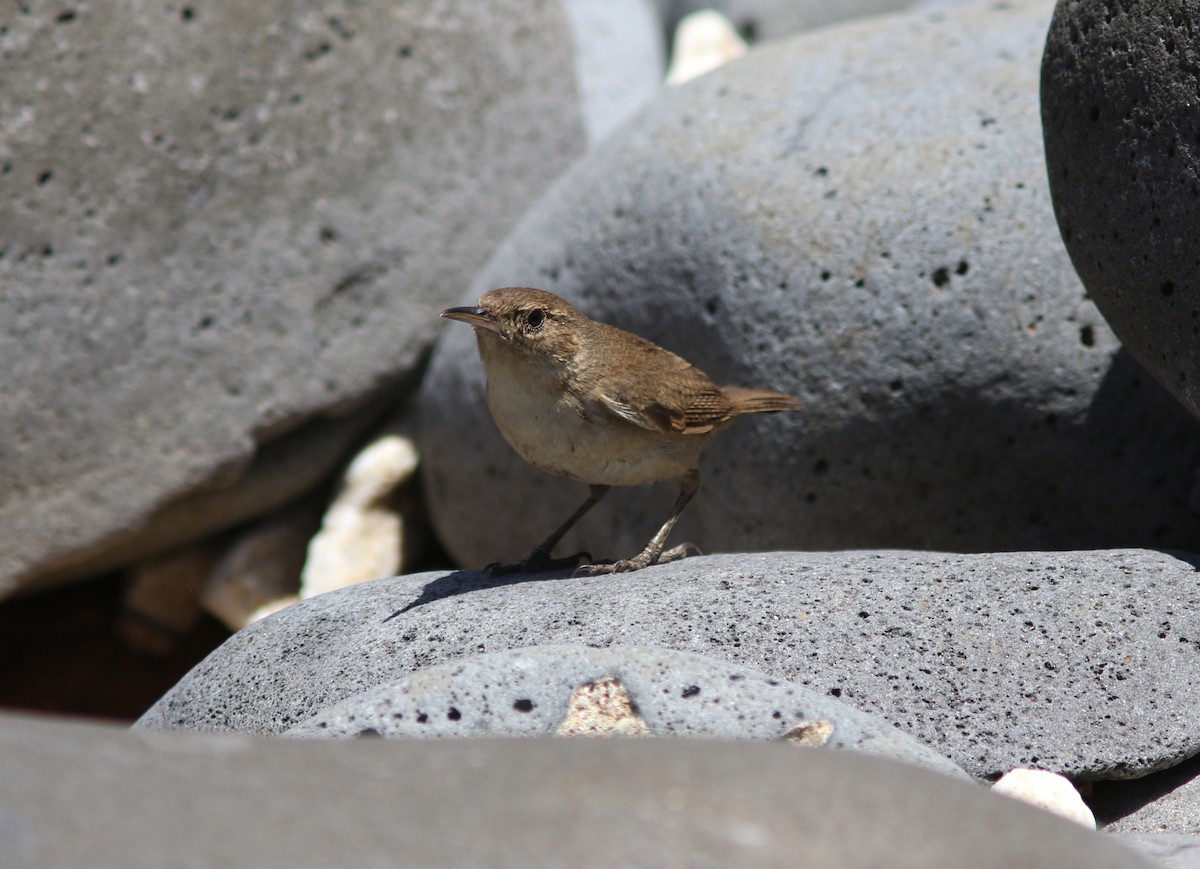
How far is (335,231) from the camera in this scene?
720cm

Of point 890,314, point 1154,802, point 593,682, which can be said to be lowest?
point 1154,802

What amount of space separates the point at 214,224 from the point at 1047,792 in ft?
17.3

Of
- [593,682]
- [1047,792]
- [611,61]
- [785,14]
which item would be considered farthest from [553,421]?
[785,14]

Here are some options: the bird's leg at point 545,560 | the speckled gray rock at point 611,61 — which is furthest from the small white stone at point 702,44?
the bird's leg at point 545,560

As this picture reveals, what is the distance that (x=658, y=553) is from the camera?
16.2 ft

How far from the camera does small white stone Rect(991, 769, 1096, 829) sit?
11.4 feet

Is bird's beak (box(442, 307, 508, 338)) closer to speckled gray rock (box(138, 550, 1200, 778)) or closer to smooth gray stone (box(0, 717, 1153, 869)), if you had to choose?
speckled gray rock (box(138, 550, 1200, 778))

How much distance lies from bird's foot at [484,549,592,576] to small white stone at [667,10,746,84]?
477 centimetres

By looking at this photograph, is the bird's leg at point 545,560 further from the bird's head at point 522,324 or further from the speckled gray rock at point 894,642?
the bird's head at point 522,324

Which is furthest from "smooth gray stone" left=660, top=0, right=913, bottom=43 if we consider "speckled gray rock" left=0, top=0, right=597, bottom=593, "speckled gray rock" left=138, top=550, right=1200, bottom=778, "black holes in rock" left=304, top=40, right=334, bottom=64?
"speckled gray rock" left=138, top=550, right=1200, bottom=778

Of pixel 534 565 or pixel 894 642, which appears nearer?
pixel 894 642

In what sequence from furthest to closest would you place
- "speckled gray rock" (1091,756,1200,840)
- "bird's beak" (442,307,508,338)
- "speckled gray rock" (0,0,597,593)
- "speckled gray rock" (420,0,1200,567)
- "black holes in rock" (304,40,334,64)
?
"black holes in rock" (304,40,334,64), "speckled gray rock" (0,0,597,593), "speckled gray rock" (420,0,1200,567), "bird's beak" (442,307,508,338), "speckled gray rock" (1091,756,1200,840)

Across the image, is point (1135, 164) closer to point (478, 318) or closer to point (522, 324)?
point (522, 324)

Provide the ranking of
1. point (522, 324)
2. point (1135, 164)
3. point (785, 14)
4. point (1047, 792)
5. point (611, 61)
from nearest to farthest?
point (1047, 792), point (1135, 164), point (522, 324), point (611, 61), point (785, 14)
